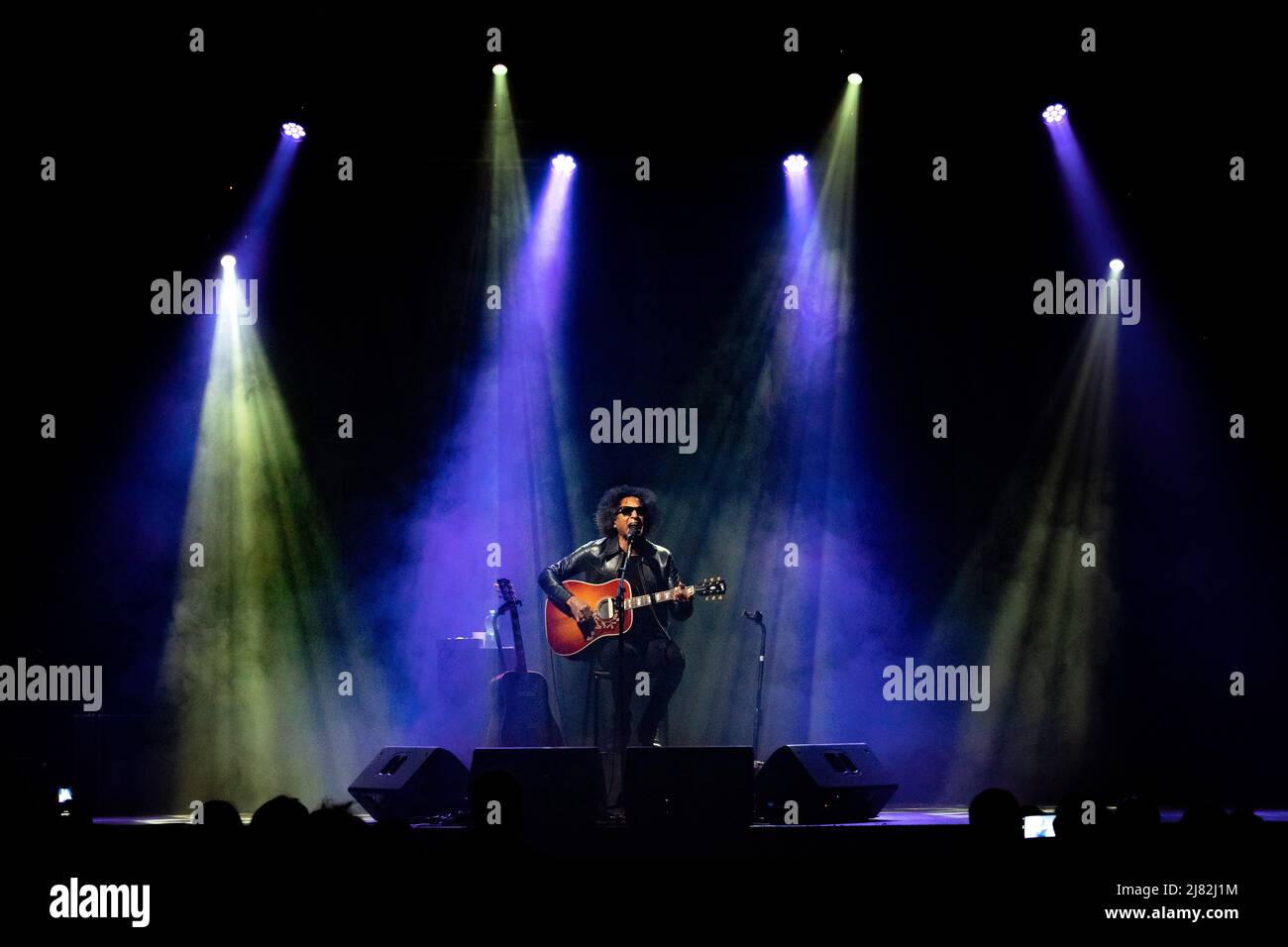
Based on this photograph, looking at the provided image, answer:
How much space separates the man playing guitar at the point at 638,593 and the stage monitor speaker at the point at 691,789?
2075 millimetres

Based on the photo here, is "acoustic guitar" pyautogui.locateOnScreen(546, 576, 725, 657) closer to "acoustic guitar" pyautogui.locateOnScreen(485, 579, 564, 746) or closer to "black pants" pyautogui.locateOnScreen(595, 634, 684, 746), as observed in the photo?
"black pants" pyautogui.locateOnScreen(595, 634, 684, 746)

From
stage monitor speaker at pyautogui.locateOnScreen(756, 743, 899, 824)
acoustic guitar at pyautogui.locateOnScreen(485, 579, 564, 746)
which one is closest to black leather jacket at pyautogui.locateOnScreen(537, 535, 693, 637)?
acoustic guitar at pyautogui.locateOnScreen(485, 579, 564, 746)

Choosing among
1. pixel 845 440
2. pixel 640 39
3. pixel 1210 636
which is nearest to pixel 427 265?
pixel 640 39

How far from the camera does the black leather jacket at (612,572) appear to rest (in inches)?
303

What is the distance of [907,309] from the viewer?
29.1 feet

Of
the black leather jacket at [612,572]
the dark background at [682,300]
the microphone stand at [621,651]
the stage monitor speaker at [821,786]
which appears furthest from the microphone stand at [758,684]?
the stage monitor speaker at [821,786]

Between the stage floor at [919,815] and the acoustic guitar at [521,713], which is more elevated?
the acoustic guitar at [521,713]

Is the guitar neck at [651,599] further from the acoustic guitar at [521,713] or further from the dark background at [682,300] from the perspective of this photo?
the dark background at [682,300]

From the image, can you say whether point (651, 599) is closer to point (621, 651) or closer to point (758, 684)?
point (621, 651)

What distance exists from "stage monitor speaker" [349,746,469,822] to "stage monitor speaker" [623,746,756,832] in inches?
51.1

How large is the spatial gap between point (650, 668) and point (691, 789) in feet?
8.00

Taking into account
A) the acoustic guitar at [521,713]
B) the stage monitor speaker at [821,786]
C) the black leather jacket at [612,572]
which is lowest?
the stage monitor speaker at [821,786]
